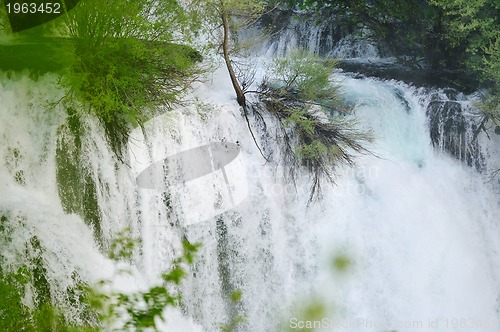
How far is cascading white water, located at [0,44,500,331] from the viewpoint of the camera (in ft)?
19.0

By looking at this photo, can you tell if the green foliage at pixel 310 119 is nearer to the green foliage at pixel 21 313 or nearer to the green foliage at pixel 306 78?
the green foliage at pixel 306 78

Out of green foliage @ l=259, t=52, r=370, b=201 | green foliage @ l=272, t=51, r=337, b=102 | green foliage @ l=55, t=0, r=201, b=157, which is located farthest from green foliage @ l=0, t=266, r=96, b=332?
green foliage @ l=272, t=51, r=337, b=102

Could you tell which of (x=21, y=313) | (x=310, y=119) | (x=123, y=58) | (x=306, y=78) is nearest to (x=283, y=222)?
(x=310, y=119)

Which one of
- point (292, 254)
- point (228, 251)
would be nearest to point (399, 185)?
point (292, 254)

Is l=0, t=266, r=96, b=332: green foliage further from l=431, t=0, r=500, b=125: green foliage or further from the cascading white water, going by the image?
l=431, t=0, r=500, b=125: green foliage

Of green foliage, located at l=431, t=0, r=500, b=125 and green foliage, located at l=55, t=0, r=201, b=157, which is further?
green foliage, located at l=431, t=0, r=500, b=125

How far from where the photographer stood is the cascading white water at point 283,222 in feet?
19.0

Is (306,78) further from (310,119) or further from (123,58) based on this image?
(123,58)

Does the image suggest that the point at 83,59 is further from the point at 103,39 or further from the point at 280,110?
the point at 280,110

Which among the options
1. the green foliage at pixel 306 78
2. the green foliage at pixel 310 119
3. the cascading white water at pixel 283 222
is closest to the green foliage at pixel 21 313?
the cascading white water at pixel 283 222

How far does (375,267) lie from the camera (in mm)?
7371

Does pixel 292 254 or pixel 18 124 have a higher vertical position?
pixel 18 124

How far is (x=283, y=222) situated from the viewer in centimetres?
712

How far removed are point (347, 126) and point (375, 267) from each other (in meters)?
1.52
